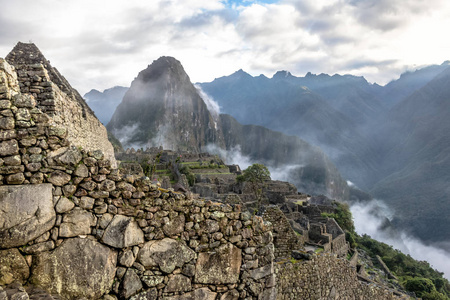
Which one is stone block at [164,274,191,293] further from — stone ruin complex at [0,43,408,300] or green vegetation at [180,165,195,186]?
green vegetation at [180,165,195,186]

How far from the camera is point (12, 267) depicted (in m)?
3.71

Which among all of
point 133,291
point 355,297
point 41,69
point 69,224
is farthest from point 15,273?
point 355,297

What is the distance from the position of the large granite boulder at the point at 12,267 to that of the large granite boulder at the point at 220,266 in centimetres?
254

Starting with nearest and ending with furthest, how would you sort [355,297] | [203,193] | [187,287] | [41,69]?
[187,287]
[41,69]
[355,297]
[203,193]

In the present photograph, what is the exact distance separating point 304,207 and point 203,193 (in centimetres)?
1309

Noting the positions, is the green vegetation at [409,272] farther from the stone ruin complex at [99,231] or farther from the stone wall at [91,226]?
the stone wall at [91,226]

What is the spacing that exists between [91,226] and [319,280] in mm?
8834

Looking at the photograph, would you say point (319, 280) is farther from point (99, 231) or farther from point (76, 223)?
point (76, 223)

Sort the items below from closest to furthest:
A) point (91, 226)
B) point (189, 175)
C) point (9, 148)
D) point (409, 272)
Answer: point (9, 148) → point (91, 226) → point (409, 272) → point (189, 175)

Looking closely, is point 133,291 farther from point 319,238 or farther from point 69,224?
point 319,238

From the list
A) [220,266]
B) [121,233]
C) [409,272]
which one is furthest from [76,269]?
[409,272]

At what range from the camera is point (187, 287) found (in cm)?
493

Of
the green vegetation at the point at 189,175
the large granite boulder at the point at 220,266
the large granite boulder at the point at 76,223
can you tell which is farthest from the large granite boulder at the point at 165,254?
the green vegetation at the point at 189,175

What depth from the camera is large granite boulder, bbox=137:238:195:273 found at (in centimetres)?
458
